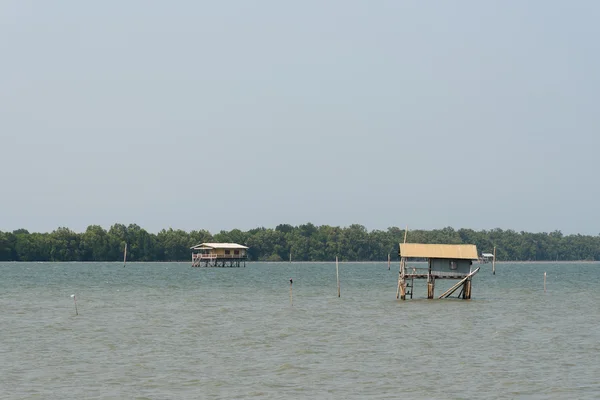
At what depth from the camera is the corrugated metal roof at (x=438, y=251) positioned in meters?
70.9

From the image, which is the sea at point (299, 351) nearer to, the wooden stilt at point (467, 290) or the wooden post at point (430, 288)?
the wooden post at point (430, 288)

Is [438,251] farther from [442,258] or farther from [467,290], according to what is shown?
[467,290]

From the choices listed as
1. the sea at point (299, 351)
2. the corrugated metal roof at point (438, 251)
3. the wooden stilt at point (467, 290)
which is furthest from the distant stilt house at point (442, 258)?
the sea at point (299, 351)

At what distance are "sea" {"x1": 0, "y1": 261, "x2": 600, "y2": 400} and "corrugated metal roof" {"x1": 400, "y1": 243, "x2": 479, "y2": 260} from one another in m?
4.12

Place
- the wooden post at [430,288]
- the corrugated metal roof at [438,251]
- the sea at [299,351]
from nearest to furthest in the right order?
the sea at [299,351] → the corrugated metal roof at [438,251] → the wooden post at [430,288]

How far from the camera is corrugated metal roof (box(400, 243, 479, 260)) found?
233 feet

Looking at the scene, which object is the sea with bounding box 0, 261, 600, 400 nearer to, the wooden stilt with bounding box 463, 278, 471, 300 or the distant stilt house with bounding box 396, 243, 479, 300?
the distant stilt house with bounding box 396, 243, 479, 300

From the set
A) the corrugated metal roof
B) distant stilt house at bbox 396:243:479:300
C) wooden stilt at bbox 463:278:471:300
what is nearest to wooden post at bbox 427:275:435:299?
distant stilt house at bbox 396:243:479:300

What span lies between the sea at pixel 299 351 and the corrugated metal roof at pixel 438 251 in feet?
13.5

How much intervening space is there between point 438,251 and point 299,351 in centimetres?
3264

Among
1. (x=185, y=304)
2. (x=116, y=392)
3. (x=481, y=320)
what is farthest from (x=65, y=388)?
(x=185, y=304)

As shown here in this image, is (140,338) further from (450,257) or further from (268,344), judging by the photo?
(450,257)

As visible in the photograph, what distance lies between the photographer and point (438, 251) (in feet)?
235

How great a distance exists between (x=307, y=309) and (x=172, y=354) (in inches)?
1120
